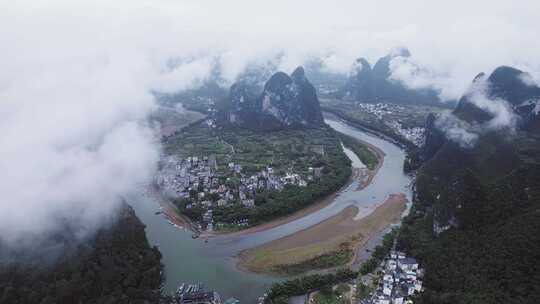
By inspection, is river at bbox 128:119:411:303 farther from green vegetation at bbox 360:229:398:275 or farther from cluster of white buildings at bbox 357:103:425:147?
cluster of white buildings at bbox 357:103:425:147

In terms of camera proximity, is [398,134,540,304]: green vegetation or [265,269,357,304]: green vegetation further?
[265,269,357,304]: green vegetation

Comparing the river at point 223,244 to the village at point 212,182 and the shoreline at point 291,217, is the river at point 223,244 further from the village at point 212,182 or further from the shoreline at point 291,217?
the village at point 212,182

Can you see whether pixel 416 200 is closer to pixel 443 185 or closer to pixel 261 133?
pixel 443 185

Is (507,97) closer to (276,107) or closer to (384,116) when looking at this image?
(384,116)

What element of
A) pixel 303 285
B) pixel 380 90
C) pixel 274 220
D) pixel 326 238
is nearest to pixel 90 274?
pixel 303 285

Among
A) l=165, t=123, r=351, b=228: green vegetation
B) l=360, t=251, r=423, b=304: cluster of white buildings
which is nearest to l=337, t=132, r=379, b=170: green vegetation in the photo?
l=165, t=123, r=351, b=228: green vegetation
